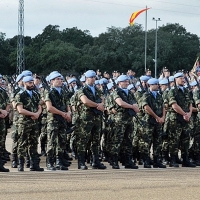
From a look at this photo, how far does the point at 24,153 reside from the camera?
13.5 meters

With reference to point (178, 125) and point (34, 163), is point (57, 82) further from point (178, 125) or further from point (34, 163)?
point (178, 125)

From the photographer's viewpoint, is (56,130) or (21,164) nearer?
(21,164)

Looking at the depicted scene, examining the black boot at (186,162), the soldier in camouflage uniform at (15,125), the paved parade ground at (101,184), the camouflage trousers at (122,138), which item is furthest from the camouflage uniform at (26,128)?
the black boot at (186,162)

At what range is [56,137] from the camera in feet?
45.2

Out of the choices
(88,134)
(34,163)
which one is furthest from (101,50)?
(34,163)

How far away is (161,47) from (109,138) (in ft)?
246

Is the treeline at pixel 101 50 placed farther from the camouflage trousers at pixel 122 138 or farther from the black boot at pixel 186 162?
the camouflage trousers at pixel 122 138

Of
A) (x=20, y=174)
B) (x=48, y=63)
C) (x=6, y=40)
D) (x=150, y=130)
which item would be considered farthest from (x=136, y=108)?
(x=6, y=40)

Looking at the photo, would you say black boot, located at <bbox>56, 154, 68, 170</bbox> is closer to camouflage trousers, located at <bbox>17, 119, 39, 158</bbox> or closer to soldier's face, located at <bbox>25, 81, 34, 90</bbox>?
camouflage trousers, located at <bbox>17, 119, 39, 158</bbox>

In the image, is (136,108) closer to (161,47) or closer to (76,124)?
(76,124)

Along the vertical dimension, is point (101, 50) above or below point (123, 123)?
above

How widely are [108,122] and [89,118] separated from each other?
108cm

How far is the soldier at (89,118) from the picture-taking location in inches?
554

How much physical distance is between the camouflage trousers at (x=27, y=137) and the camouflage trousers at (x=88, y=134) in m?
1.05
